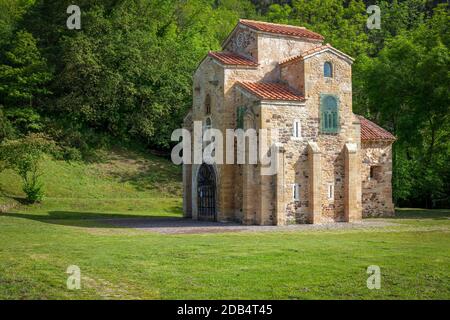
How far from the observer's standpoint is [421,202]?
45.2 m

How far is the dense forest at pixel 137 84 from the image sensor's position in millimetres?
39969

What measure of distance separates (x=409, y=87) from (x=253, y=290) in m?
32.4

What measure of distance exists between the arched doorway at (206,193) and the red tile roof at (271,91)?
5264 millimetres

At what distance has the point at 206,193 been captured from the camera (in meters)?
31.4

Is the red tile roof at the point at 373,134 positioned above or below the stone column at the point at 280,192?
above

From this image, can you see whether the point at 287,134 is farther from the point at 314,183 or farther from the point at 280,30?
the point at 280,30

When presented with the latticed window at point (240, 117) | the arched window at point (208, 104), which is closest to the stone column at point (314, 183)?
the latticed window at point (240, 117)

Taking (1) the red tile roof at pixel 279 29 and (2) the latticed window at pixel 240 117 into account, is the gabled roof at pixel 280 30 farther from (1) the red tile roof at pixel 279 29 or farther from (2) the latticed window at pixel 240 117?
(2) the latticed window at pixel 240 117

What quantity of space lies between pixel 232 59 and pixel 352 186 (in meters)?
10.0

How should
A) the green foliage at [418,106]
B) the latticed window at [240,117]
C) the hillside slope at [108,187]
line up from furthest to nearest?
the green foliage at [418,106] → the hillside slope at [108,187] → the latticed window at [240,117]

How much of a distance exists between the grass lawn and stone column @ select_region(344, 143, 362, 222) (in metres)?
2.39

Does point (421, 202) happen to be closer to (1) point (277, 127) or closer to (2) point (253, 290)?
(1) point (277, 127)

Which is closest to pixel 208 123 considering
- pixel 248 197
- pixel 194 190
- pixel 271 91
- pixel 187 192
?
pixel 194 190

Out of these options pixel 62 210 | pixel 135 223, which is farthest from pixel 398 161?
pixel 62 210
